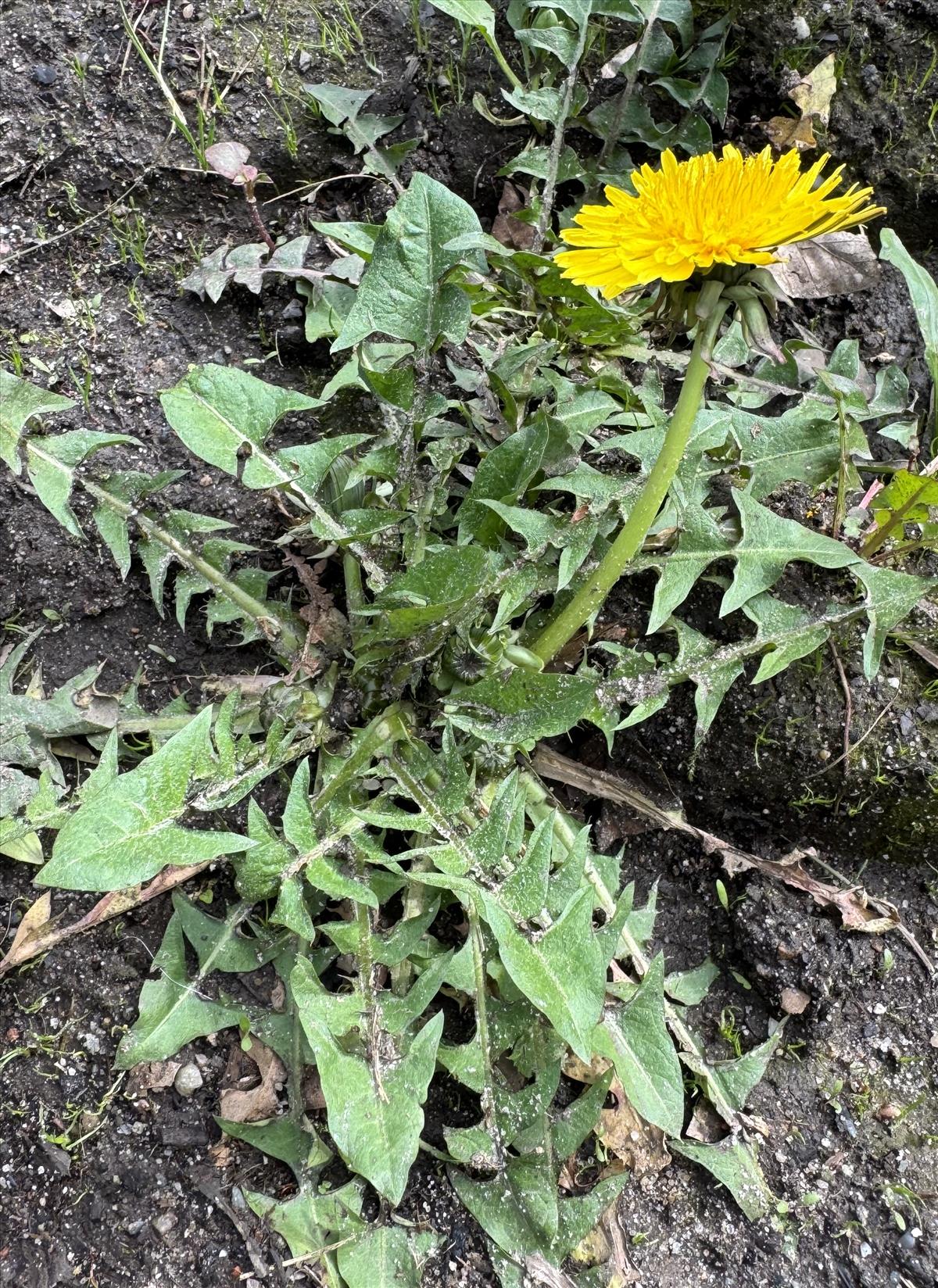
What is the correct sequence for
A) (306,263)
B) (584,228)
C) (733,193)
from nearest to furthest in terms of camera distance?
(733,193) → (584,228) → (306,263)

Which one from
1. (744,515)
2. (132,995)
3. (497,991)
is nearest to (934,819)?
(744,515)

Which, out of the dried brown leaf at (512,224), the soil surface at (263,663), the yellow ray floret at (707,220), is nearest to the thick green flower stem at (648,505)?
the yellow ray floret at (707,220)

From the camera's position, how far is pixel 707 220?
1.29 meters

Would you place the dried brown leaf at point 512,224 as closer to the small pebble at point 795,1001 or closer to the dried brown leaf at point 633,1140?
the small pebble at point 795,1001

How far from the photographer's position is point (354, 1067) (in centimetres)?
152

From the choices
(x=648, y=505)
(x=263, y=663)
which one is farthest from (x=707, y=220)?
(x=263, y=663)

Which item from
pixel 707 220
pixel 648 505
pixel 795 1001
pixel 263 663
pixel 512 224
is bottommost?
pixel 795 1001

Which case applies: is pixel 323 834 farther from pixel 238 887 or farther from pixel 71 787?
pixel 71 787

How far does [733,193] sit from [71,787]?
1.76 metres

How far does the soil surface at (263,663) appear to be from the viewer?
1.75 meters

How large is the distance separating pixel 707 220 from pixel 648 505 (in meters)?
0.44

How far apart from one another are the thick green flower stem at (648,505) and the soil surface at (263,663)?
37 centimetres

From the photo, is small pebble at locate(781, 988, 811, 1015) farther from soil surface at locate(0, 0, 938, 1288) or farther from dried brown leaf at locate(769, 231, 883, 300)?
dried brown leaf at locate(769, 231, 883, 300)

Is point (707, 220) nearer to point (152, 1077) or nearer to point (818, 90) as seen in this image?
point (818, 90)
